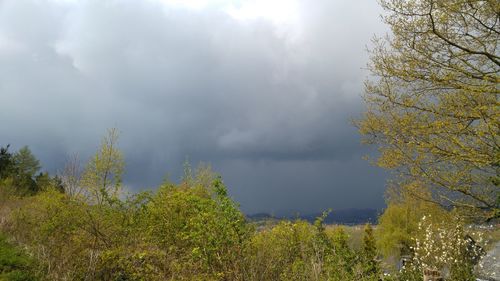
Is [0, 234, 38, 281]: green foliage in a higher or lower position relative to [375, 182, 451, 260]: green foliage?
lower

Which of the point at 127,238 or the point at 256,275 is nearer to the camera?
the point at 256,275

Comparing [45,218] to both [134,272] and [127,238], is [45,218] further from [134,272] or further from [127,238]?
[134,272]

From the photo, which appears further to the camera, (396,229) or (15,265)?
(396,229)

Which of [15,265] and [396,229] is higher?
[396,229]

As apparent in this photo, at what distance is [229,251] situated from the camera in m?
9.51

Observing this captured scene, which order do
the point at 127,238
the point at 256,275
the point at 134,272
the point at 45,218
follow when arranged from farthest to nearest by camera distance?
the point at 45,218, the point at 127,238, the point at 134,272, the point at 256,275

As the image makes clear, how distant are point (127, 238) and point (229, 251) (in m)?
4.28

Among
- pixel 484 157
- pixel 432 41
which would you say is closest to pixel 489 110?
pixel 484 157

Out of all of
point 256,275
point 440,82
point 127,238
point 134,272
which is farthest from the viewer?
point 127,238

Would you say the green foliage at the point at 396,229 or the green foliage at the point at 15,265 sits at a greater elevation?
the green foliage at the point at 396,229

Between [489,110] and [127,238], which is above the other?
[489,110]

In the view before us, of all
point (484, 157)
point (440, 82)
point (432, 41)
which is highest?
point (432, 41)

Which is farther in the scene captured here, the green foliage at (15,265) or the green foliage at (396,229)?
the green foliage at (396,229)

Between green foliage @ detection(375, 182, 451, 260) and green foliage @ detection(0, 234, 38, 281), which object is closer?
green foliage @ detection(0, 234, 38, 281)
